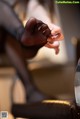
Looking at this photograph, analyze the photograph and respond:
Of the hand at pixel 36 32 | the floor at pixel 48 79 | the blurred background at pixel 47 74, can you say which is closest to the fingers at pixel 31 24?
the hand at pixel 36 32

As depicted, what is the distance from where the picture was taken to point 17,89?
1047 millimetres

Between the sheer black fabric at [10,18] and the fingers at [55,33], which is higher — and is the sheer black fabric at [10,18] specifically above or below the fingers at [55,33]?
above

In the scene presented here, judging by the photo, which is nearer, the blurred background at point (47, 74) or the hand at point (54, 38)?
the hand at point (54, 38)

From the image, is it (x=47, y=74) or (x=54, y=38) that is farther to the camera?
(x=47, y=74)

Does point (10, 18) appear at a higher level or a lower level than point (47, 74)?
higher

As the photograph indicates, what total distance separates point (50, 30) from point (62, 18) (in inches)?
6.2

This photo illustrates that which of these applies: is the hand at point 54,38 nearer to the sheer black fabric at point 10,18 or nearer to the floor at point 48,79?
the sheer black fabric at point 10,18

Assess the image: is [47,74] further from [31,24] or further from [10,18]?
[31,24]

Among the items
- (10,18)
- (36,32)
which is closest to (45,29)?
(36,32)

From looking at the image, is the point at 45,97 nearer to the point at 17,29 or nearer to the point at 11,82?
the point at 11,82

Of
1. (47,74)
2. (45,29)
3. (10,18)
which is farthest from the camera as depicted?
(47,74)

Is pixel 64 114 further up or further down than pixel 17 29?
further down

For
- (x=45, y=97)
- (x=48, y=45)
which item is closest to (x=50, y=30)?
(x=48, y=45)

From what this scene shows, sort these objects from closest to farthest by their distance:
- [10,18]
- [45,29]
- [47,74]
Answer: [45,29] → [10,18] → [47,74]
